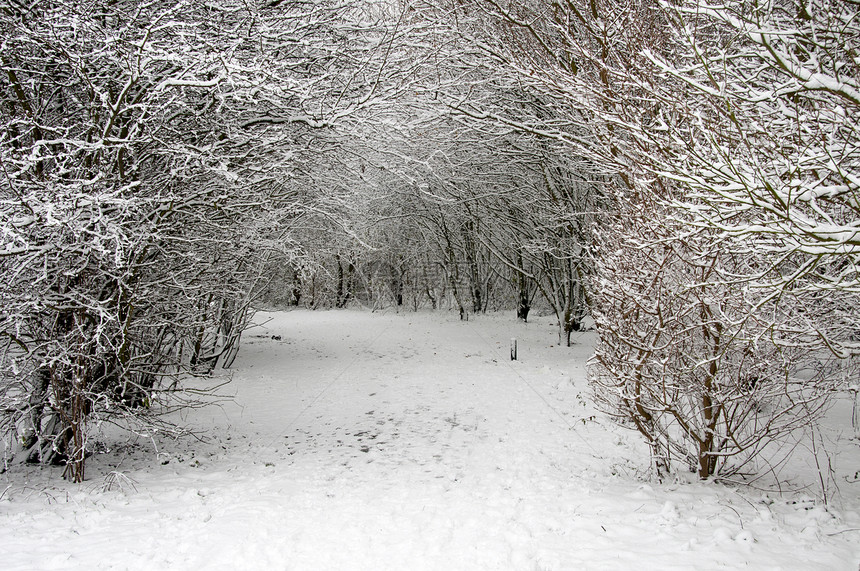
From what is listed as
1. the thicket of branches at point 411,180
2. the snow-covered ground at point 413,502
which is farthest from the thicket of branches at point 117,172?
the snow-covered ground at point 413,502

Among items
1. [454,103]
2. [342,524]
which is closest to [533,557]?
[342,524]

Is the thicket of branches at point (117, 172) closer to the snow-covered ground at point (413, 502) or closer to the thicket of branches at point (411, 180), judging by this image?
the thicket of branches at point (411, 180)

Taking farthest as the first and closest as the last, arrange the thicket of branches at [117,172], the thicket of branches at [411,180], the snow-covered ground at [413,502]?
the thicket of branches at [117,172]
the snow-covered ground at [413,502]
the thicket of branches at [411,180]

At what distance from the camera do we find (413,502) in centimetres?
478

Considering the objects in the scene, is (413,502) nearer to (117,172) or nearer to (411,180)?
(411,180)

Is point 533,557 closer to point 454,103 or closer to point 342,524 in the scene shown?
point 342,524

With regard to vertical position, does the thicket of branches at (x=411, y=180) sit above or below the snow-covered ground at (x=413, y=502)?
above

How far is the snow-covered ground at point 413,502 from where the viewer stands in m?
3.66

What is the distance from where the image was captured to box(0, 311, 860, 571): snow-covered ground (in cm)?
366

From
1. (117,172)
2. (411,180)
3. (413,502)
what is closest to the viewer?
(413,502)

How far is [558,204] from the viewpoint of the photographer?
13.0 m

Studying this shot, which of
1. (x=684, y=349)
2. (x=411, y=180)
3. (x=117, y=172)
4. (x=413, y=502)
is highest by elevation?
(x=411, y=180)

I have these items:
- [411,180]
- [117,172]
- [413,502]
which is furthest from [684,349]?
[117,172]

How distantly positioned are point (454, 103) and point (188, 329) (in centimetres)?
572
